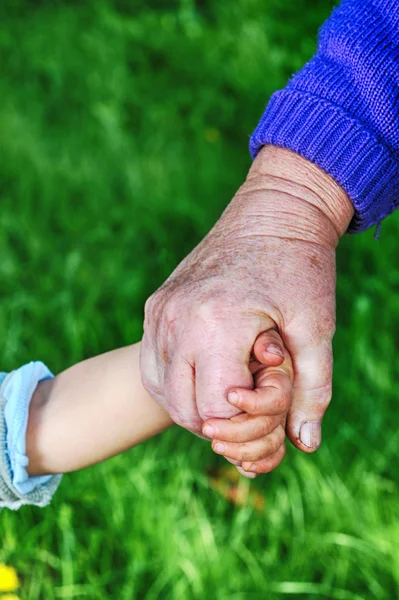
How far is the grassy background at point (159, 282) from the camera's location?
1733mm

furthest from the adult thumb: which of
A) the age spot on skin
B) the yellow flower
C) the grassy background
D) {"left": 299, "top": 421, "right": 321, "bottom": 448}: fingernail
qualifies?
the yellow flower

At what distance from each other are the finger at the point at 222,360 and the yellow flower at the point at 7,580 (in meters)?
0.82

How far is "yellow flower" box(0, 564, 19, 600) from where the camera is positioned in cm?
166

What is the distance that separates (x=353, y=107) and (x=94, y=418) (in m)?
0.62

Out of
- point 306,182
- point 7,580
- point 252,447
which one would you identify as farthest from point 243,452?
point 7,580

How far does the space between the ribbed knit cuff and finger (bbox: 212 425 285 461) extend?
15.2 inches

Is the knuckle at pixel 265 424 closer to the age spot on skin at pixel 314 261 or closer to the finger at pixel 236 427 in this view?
the finger at pixel 236 427

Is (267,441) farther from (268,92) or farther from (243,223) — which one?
(268,92)

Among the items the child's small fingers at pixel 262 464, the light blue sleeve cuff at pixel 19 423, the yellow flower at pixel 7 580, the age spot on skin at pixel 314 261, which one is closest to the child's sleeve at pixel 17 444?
the light blue sleeve cuff at pixel 19 423

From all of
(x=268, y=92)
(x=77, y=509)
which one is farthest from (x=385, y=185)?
(x=268, y=92)

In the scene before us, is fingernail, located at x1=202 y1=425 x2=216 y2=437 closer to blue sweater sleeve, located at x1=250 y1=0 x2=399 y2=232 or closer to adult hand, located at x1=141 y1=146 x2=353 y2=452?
adult hand, located at x1=141 y1=146 x2=353 y2=452

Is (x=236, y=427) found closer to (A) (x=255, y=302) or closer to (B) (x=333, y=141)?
(A) (x=255, y=302)

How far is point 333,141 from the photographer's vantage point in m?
1.24

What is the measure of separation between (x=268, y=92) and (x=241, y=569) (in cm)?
186
